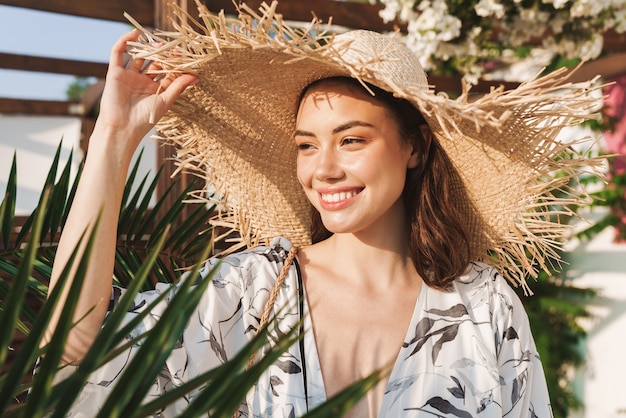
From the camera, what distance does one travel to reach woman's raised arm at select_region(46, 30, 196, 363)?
135cm

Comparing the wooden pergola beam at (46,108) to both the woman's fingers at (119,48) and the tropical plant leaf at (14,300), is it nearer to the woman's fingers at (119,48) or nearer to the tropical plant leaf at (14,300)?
the woman's fingers at (119,48)

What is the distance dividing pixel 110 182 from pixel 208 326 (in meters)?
0.38

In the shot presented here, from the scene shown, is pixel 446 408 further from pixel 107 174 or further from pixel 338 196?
pixel 107 174

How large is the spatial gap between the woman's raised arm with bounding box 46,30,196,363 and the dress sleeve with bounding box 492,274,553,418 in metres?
0.95

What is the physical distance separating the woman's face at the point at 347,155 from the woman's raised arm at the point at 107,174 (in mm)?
340

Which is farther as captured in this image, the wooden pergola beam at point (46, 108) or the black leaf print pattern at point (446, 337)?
the wooden pergola beam at point (46, 108)

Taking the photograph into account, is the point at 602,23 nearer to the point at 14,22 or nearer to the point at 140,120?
the point at 140,120

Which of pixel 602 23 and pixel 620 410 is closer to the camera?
pixel 602 23

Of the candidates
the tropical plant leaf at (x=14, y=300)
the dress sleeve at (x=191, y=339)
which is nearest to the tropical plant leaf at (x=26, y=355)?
the tropical plant leaf at (x=14, y=300)

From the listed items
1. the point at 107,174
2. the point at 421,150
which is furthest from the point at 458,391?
the point at 107,174

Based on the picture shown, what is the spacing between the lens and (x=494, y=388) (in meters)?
1.66

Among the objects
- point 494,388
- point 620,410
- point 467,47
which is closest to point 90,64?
point 467,47

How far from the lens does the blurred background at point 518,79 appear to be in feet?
10.1

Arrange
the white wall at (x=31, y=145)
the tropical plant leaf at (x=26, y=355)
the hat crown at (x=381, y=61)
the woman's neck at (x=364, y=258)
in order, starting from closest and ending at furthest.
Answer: the tropical plant leaf at (x=26, y=355), the hat crown at (x=381, y=61), the woman's neck at (x=364, y=258), the white wall at (x=31, y=145)
